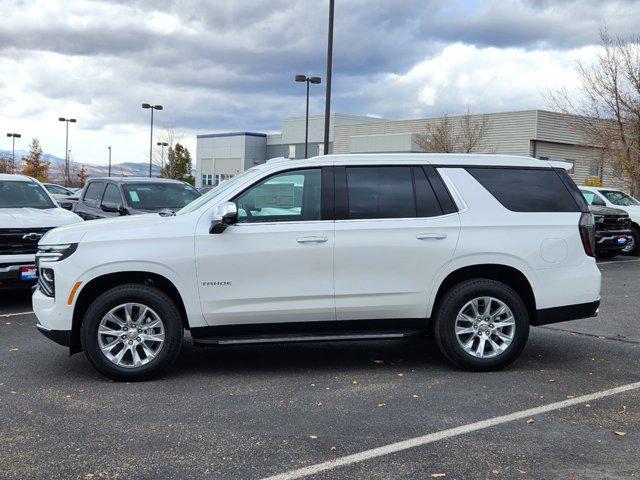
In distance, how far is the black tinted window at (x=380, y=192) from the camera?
6.45m

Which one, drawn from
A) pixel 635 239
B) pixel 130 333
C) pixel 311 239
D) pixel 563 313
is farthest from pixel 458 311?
pixel 635 239

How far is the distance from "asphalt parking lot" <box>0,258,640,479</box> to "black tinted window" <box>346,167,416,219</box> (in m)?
1.46

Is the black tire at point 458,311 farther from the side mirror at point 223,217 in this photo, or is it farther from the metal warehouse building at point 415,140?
the metal warehouse building at point 415,140

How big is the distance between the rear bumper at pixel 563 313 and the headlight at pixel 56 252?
415 centimetres

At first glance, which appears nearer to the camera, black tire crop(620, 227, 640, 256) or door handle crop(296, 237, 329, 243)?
door handle crop(296, 237, 329, 243)

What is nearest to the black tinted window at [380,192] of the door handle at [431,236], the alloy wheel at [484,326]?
the door handle at [431,236]

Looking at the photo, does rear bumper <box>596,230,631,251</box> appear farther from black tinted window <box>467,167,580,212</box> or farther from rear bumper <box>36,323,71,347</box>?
rear bumper <box>36,323,71,347</box>

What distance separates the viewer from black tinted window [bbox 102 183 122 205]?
12688mm

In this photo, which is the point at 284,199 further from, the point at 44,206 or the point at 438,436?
the point at 44,206

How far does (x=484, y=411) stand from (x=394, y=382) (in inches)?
40.5

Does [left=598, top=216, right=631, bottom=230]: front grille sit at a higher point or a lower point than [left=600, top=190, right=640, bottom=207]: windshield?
lower

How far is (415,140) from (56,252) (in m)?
44.2

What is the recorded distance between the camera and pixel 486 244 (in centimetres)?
648

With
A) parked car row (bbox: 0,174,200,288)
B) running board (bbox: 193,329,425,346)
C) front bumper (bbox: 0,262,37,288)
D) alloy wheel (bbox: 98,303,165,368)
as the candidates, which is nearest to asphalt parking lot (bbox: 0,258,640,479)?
alloy wheel (bbox: 98,303,165,368)
